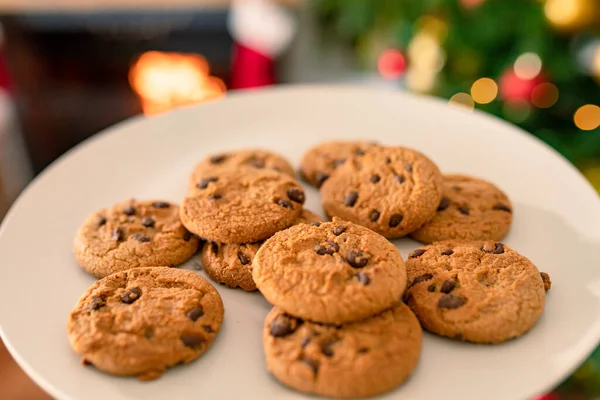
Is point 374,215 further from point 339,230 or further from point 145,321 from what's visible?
point 145,321

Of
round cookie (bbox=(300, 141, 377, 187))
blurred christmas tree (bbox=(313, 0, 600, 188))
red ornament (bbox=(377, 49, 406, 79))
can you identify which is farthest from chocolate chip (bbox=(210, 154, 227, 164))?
red ornament (bbox=(377, 49, 406, 79))

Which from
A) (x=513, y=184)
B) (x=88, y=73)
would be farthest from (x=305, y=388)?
(x=88, y=73)

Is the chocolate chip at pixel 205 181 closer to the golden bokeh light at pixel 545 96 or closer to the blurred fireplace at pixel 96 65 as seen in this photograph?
the golden bokeh light at pixel 545 96

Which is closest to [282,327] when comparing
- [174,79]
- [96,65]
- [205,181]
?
[205,181]

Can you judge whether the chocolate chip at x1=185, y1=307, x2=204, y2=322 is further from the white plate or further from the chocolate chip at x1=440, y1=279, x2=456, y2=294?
the chocolate chip at x1=440, y1=279, x2=456, y2=294

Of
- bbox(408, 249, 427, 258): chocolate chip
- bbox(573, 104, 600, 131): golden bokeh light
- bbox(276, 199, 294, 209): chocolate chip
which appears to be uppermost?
bbox(573, 104, 600, 131): golden bokeh light

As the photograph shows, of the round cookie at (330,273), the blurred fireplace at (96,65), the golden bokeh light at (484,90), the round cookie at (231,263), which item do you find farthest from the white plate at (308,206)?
the blurred fireplace at (96,65)

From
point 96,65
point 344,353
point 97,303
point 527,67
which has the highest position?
point 527,67
